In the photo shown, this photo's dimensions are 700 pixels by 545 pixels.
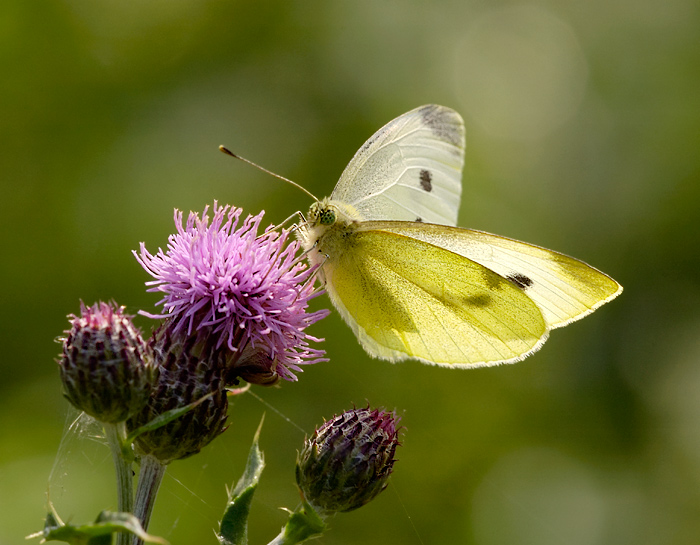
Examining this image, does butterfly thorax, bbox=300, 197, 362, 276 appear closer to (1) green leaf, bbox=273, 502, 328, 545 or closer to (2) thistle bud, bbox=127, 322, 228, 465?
(2) thistle bud, bbox=127, 322, 228, 465

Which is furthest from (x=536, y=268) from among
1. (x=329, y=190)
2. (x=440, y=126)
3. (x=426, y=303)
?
(x=329, y=190)

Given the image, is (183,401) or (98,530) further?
(183,401)

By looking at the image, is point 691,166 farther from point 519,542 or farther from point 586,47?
point 519,542

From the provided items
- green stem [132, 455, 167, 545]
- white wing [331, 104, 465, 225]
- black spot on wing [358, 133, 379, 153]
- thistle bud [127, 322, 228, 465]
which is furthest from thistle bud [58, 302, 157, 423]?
black spot on wing [358, 133, 379, 153]

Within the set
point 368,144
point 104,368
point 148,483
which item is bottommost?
point 148,483

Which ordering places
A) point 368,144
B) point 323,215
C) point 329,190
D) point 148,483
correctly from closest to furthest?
point 148,483, point 323,215, point 368,144, point 329,190

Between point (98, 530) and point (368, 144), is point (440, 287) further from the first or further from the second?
point (98, 530)

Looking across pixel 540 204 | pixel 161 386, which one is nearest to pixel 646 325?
pixel 540 204
